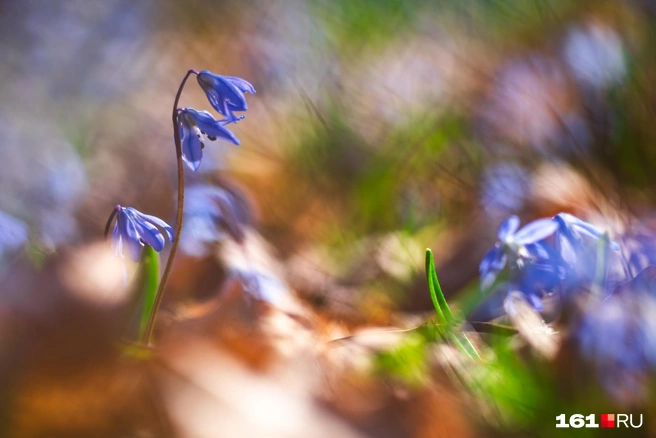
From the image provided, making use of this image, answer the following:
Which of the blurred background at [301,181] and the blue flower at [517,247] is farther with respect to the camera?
the blue flower at [517,247]

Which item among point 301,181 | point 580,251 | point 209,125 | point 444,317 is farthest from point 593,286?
point 301,181

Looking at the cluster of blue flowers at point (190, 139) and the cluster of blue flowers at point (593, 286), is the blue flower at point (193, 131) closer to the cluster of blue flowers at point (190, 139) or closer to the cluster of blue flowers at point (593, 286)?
the cluster of blue flowers at point (190, 139)

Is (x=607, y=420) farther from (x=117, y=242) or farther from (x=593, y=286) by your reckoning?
(x=117, y=242)

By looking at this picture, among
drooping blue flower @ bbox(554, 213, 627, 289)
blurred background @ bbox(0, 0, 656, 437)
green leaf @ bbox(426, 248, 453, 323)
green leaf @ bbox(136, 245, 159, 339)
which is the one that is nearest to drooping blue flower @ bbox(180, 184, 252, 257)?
blurred background @ bbox(0, 0, 656, 437)

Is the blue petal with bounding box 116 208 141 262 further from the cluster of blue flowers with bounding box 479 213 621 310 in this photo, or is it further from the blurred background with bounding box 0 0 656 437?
the cluster of blue flowers with bounding box 479 213 621 310

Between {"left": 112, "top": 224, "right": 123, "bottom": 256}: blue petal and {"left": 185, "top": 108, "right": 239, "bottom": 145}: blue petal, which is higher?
{"left": 185, "top": 108, "right": 239, "bottom": 145}: blue petal

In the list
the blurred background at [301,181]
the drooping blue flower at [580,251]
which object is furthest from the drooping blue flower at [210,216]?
the drooping blue flower at [580,251]

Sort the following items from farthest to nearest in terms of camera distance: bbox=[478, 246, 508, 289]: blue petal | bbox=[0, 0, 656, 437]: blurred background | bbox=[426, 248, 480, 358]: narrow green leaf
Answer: bbox=[478, 246, 508, 289]: blue petal
bbox=[426, 248, 480, 358]: narrow green leaf
bbox=[0, 0, 656, 437]: blurred background
